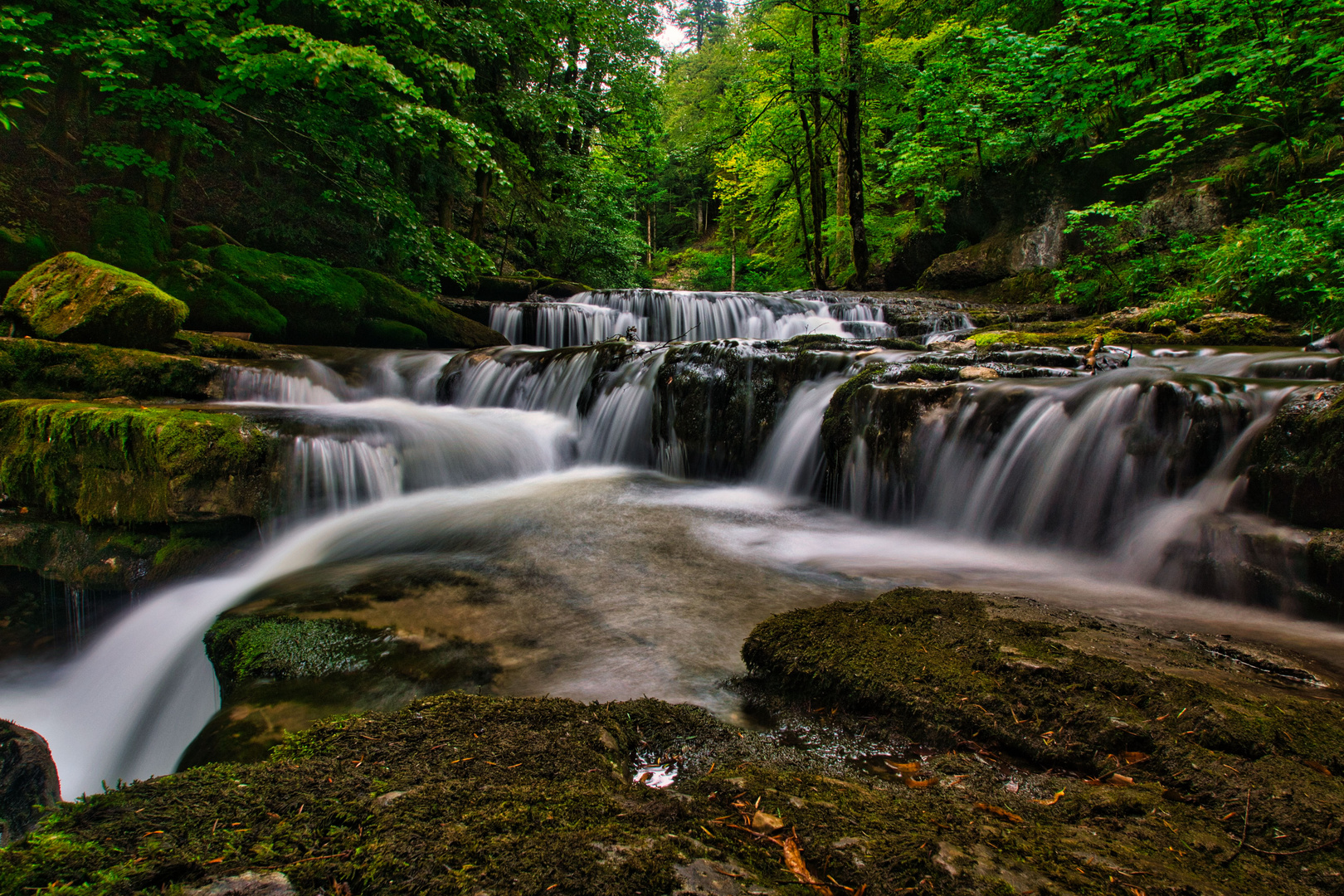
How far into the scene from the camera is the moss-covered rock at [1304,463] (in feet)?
10.0

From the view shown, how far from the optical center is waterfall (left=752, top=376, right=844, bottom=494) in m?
5.98

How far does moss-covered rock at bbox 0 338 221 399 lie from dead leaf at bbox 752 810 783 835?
723 centimetres

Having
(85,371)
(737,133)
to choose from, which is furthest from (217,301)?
(737,133)

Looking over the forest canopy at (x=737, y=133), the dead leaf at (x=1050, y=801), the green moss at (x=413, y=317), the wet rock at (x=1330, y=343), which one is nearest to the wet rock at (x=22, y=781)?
the dead leaf at (x=1050, y=801)

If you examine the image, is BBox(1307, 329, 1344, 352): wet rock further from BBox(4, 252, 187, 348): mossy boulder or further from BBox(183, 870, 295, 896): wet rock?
BBox(4, 252, 187, 348): mossy boulder

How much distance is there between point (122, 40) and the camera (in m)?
6.63

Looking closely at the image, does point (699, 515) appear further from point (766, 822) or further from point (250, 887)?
point (250, 887)

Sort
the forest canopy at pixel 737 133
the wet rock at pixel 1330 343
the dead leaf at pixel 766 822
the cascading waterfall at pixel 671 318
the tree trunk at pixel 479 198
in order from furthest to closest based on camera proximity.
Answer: the tree trunk at pixel 479 198
the cascading waterfall at pixel 671 318
the forest canopy at pixel 737 133
the wet rock at pixel 1330 343
the dead leaf at pixel 766 822

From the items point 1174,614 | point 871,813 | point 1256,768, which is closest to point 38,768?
point 871,813

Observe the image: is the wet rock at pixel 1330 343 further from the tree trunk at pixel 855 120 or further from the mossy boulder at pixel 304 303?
the mossy boulder at pixel 304 303

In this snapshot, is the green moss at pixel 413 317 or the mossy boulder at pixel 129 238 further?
the green moss at pixel 413 317

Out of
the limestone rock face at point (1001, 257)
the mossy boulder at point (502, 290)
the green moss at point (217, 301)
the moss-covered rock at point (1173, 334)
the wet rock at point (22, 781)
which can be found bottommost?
the wet rock at point (22, 781)

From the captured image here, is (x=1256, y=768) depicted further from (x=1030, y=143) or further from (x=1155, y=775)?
(x=1030, y=143)

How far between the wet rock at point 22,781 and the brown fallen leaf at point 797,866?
2800 mm
